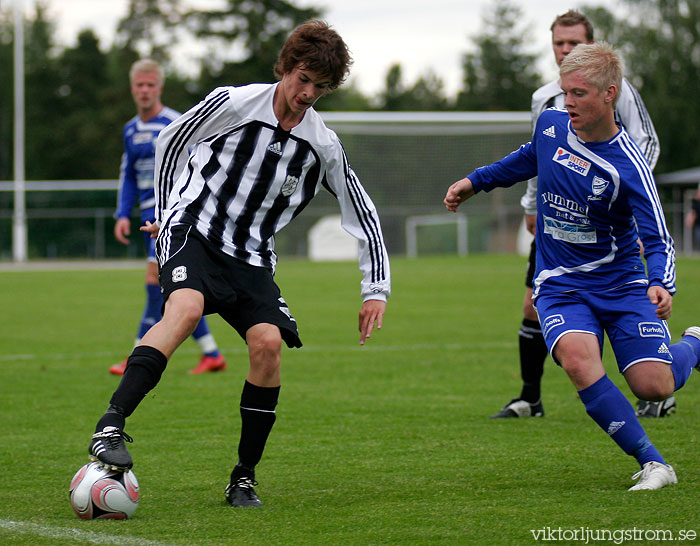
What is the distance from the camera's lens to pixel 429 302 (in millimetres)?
15273

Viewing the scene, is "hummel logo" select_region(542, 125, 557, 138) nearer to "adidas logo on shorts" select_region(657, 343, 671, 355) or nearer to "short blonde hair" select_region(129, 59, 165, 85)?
"adidas logo on shorts" select_region(657, 343, 671, 355)

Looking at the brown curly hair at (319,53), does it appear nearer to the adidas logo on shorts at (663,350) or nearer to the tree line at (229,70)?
the adidas logo on shorts at (663,350)

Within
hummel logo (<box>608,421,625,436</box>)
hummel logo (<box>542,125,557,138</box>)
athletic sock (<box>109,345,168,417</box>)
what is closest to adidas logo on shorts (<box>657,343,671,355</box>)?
hummel logo (<box>608,421,625,436</box>)

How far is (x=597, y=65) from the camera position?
4.24m

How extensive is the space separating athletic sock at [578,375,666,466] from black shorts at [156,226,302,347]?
4.32 feet

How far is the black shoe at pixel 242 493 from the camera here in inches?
156

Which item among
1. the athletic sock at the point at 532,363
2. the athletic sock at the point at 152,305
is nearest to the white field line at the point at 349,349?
the athletic sock at the point at 152,305

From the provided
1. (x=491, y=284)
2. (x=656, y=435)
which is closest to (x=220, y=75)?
(x=491, y=284)

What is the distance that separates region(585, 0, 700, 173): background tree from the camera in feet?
147

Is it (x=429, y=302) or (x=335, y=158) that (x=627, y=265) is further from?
(x=429, y=302)

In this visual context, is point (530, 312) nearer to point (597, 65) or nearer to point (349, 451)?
point (349, 451)

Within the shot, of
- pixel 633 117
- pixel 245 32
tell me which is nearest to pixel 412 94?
pixel 245 32

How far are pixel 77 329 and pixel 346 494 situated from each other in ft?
27.4

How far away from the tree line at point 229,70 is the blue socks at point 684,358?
3885 cm
